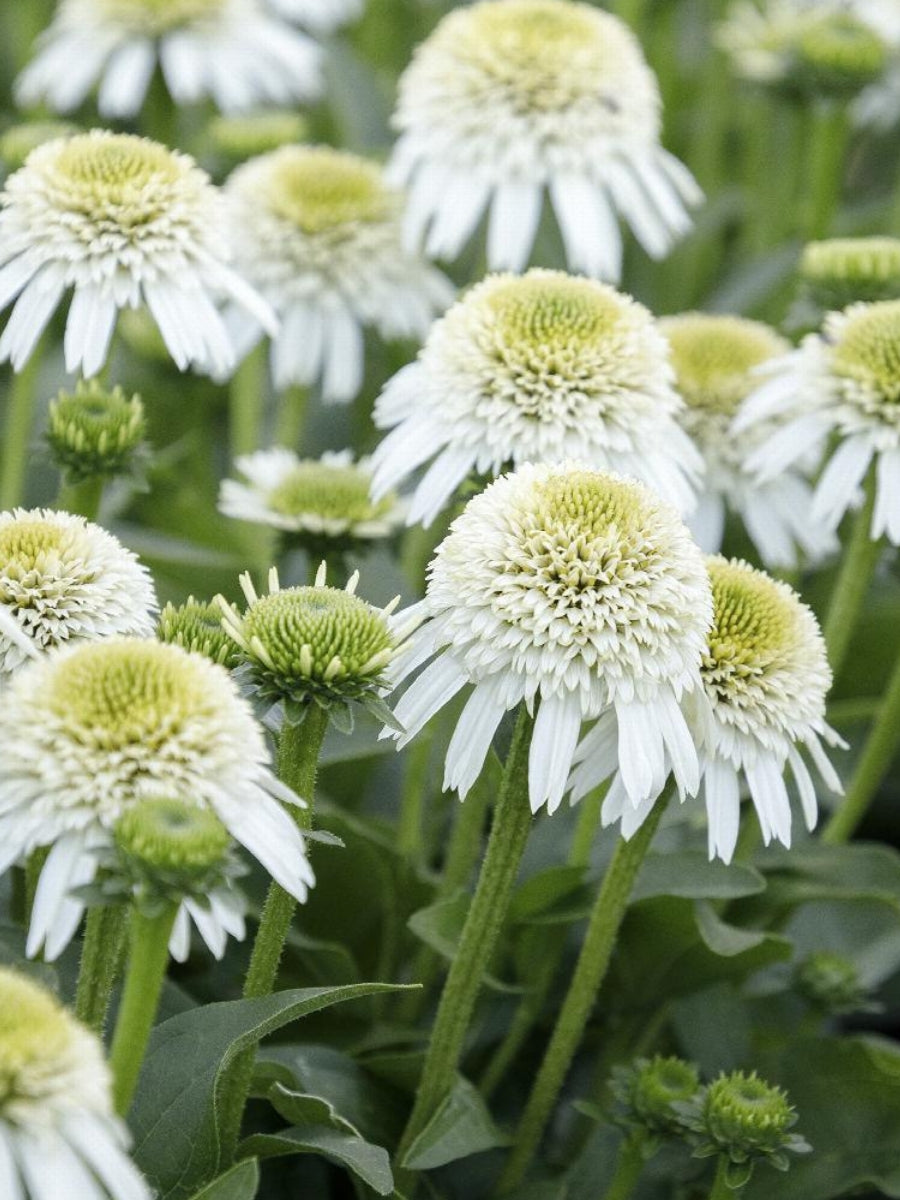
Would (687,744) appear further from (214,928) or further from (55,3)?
(55,3)

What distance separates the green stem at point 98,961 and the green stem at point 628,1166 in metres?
0.39

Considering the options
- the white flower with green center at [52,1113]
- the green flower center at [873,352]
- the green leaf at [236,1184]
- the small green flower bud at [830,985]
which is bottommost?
the green leaf at [236,1184]

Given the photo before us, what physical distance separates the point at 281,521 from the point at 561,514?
42 centimetres

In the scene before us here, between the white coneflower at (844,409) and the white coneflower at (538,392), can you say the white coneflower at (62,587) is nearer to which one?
the white coneflower at (538,392)

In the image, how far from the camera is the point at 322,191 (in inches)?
63.7

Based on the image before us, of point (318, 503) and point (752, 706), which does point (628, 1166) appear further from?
point (318, 503)

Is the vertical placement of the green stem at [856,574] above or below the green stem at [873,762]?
above

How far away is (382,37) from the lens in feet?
8.79

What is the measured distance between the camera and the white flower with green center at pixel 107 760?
2.58ft

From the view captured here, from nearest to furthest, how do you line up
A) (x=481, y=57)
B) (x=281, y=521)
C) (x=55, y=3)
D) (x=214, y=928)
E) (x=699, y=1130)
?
(x=214, y=928) < (x=699, y=1130) < (x=281, y=521) < (x=481, y=57) < (x=55, y=3)

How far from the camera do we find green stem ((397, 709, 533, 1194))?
98 centimetres

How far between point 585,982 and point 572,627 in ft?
1.00

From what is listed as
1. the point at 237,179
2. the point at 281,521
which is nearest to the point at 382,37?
the point at 237,179

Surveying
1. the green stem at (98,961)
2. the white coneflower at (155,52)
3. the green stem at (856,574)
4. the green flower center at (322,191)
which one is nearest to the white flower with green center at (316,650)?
the green stem at (98,961)
